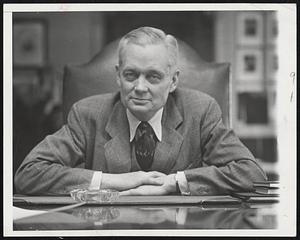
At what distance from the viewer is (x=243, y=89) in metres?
1.28

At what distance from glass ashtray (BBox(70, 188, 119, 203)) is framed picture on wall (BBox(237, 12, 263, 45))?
0.55 m

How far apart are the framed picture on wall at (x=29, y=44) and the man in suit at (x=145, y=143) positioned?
177 millimetres

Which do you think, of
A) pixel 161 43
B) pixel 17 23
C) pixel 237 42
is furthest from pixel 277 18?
pixel 17 23

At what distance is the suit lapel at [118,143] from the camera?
4.02 feet

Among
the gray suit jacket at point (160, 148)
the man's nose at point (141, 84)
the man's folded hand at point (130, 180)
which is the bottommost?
the man's folded hand at point (130, 180)

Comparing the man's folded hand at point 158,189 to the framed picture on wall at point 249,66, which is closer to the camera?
the man's folded hand at point 158,189

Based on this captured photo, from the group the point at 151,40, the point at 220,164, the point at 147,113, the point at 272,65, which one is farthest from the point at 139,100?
the point at 272,65

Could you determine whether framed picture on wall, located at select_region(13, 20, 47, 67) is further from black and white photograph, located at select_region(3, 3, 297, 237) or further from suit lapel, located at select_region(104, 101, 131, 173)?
suit lapel, located at select_region(104, 101, 131, 173)

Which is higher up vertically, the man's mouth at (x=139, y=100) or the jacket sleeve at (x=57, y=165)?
the man's mouth at (x=139, y=100)

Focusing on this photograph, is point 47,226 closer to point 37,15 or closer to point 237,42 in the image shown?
point 37,15

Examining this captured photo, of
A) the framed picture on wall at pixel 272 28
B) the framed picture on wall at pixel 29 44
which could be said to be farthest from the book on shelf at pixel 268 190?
the framed picture on wall at pixel 29 44

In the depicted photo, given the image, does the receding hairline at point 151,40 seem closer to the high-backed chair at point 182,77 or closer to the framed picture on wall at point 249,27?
the high-backed chair at point 182,77

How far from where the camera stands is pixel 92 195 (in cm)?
118

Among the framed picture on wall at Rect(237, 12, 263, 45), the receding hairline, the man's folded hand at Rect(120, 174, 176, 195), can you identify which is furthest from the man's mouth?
the framed picture on wall at Rect(237, 12, 263, 45)
